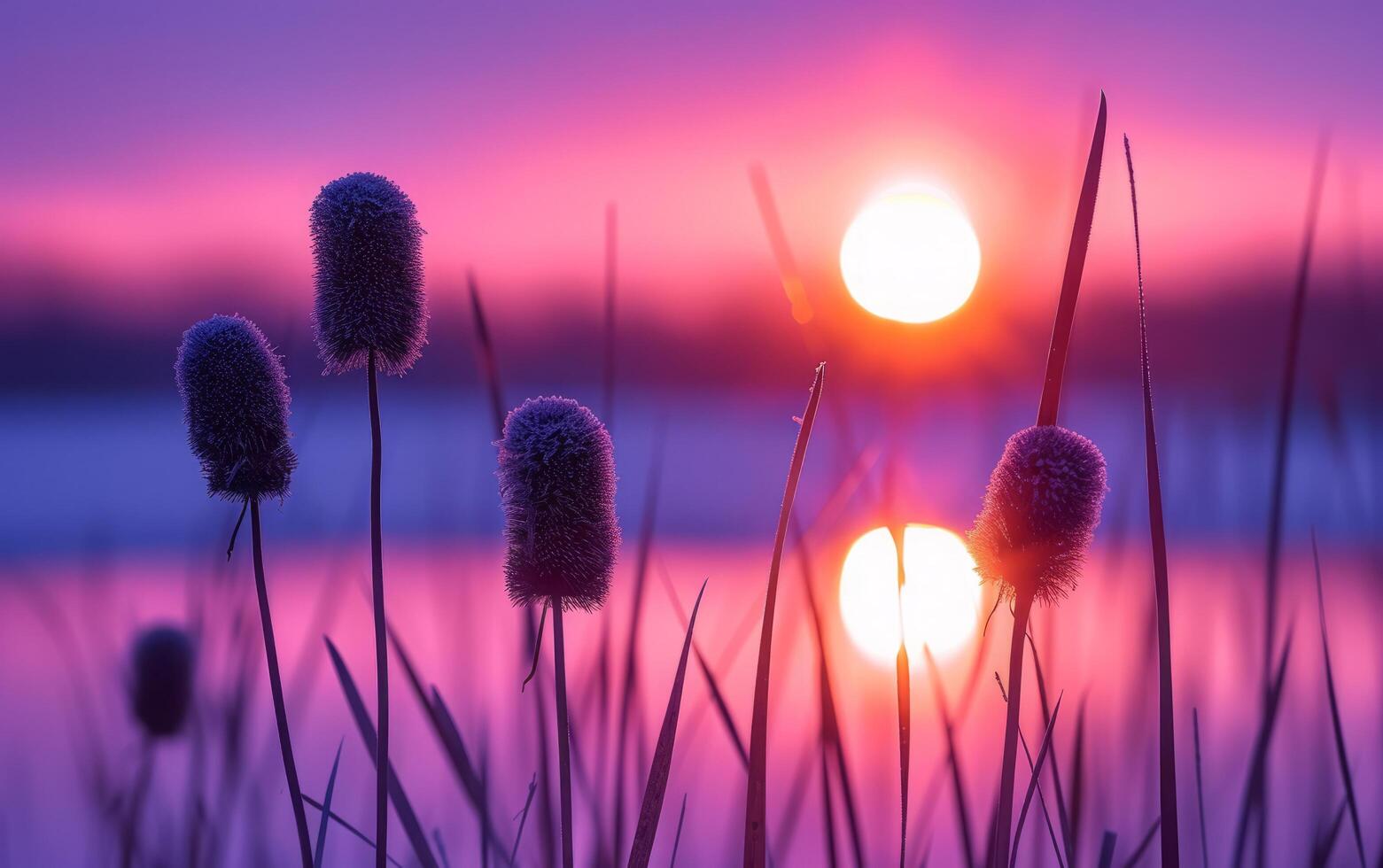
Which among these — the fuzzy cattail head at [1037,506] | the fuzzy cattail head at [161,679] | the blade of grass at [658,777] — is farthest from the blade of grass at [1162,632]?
the fuzzy cattail head at [161,679]

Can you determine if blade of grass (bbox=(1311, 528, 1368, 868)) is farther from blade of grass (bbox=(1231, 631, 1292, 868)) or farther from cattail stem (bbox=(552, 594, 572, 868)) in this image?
cattail stem (bbox=(552, 594, 572, 868))

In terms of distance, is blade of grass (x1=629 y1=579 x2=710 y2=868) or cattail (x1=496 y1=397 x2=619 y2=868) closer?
blade of grass (x1=629 y1=579 x2=710 y2=868)

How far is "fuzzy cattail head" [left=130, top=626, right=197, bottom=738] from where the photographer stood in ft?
15.0

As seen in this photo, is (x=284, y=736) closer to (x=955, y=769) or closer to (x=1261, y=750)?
(x=955, y=769)

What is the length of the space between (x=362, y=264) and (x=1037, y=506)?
169 centimetres

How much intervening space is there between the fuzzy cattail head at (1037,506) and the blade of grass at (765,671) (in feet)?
1.39

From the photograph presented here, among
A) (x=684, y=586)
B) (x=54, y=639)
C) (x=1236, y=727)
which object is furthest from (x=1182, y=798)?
(x=684, y=586)

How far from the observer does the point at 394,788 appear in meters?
2.61

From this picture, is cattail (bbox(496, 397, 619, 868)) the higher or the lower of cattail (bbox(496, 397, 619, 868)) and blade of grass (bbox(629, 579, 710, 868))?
the higher

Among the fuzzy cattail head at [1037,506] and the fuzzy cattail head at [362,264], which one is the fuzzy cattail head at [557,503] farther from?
the fuzzy cattail head at [1037,506]

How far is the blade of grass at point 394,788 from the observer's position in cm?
255

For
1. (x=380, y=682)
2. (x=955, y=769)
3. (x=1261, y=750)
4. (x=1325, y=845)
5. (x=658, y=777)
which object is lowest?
(x=1325, y=845)

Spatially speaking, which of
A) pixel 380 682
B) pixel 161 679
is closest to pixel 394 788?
pixel 380 682

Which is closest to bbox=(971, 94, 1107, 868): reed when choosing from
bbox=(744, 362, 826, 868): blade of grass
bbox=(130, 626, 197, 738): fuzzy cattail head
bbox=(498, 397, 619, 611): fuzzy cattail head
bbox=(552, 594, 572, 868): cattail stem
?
bbox=(744, 362, 826, 868): blade of grass
